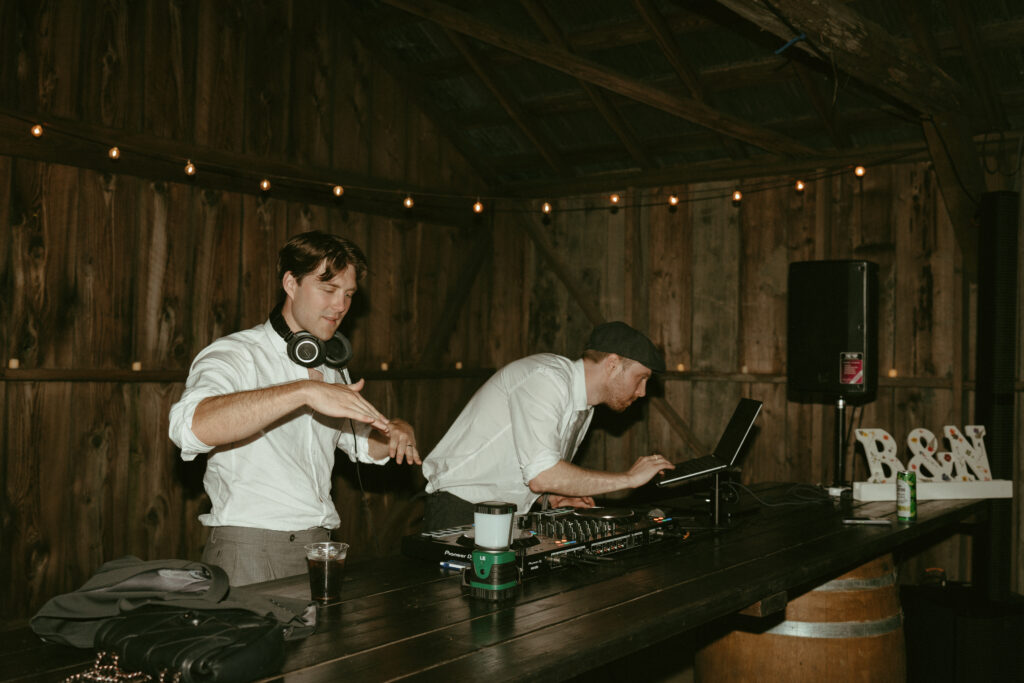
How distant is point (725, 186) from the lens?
6.12m

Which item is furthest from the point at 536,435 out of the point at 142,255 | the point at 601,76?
the point at 601,76

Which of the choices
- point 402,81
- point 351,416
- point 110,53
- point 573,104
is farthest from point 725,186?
point 351,416

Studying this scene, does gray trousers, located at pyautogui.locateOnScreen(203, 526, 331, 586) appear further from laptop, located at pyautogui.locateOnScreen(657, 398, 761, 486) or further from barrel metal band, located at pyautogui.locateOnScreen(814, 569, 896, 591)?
barrel metal band, located at pyautogui.locateOnScreen(814, 569, 896, 591)

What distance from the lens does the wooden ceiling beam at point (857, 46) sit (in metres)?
3.39

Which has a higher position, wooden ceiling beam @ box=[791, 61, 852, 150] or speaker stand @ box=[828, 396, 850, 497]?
wooden ceiling beam @ box=[791, 61, 852, 150]

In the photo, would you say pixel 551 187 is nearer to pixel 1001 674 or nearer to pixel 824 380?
pixel 824 380

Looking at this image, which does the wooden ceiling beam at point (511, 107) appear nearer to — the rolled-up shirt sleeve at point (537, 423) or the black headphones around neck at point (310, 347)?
the rolled-up shirt sleeve at point (537, 423)

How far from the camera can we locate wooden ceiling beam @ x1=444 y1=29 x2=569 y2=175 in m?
5.90

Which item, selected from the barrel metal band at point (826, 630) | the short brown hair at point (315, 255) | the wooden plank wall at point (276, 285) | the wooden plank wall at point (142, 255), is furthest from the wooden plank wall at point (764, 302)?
the short brown hair at point (315, 255)

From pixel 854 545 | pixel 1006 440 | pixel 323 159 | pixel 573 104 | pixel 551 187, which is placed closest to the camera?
pixel 854 545

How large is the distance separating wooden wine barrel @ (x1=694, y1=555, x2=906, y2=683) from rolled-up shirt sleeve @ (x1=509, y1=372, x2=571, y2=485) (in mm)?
821

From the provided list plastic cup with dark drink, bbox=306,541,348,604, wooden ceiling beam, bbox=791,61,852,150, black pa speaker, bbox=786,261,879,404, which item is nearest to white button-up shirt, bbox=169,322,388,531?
plastic cup with dark drink, bbox=306,541,348,604

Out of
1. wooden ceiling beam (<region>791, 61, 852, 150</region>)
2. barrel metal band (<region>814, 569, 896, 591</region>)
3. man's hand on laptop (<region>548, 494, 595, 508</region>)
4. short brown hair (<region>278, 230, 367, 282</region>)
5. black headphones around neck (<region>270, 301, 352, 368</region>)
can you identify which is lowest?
barrel metal band (<region>814, 569, 896, 591</region>)

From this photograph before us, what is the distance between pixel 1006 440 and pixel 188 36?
500cm
